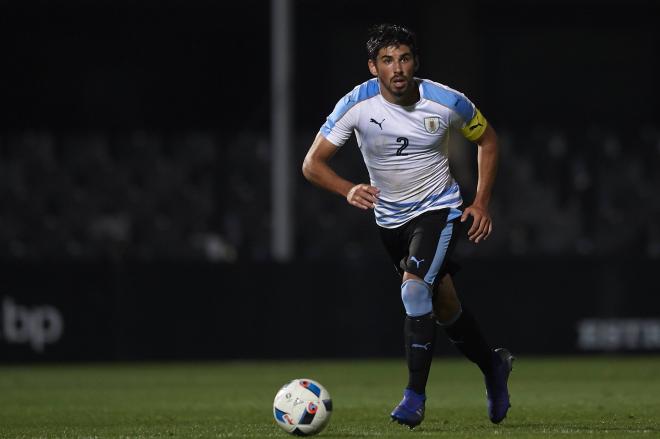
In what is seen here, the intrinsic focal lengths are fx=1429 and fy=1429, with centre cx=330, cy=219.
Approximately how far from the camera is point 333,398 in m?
10.8

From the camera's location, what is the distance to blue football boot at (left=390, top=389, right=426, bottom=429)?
7438 mm

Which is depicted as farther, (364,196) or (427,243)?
(427,243)

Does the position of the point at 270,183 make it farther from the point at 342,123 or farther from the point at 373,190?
the point at 373,190

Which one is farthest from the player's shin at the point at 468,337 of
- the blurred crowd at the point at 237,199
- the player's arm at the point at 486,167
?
the blurred crowd at the point at 237,199

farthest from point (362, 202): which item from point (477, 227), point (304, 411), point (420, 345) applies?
point (304, 411)

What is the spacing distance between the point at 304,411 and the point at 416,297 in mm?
915

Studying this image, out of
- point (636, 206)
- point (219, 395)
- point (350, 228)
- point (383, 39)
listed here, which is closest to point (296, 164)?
point (350, 228)

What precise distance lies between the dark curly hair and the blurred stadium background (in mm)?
8200

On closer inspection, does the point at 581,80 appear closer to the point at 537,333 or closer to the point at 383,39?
the point at 537,333

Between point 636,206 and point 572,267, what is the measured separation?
4.32 metres

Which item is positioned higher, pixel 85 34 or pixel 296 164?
pixel 85 34

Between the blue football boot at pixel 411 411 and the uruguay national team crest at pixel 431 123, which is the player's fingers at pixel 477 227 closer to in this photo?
the uruguay national team crest at pixel 431 123

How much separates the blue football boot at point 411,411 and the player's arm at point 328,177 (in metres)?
1.02

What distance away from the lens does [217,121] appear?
75.0 ft
